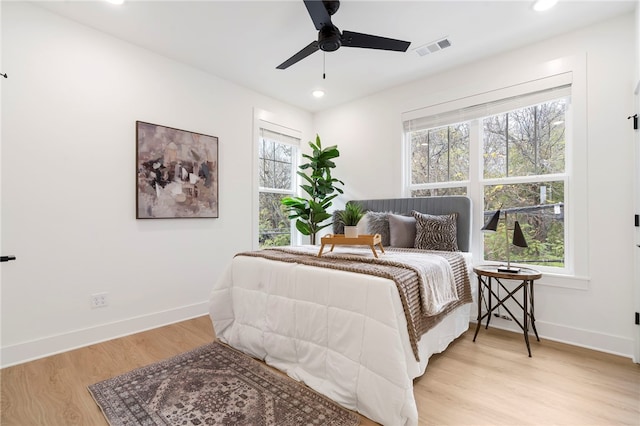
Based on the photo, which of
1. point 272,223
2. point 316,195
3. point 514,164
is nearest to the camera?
point 514,164

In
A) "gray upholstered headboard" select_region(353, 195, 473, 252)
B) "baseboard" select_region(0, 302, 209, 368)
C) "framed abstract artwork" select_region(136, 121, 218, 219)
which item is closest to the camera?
"baseboard" select_region(0, 302, 209, 368)

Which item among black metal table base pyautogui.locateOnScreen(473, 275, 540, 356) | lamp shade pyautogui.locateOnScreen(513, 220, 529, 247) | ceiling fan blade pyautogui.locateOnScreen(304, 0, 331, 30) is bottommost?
black metal table base pyautogui.locateOnScreen(473, 275, 540, 356)

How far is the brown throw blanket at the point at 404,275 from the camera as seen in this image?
1.63 meters

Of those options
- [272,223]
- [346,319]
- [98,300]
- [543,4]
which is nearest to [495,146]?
[543,4]

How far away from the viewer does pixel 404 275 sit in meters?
1.72

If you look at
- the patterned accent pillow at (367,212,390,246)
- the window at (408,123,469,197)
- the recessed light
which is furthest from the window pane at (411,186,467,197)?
the recessed light

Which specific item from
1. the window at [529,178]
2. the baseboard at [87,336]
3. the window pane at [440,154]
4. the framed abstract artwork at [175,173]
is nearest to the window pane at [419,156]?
the window pane at [440,154]

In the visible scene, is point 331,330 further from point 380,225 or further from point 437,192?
point 437,192

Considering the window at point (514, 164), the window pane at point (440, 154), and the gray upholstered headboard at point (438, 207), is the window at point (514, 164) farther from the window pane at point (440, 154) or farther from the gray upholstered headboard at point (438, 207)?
the gray upholstered headboard at point (438, 207)

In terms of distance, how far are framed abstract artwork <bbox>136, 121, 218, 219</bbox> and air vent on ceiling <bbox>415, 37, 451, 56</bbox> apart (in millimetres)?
2407

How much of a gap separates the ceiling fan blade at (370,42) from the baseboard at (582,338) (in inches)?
104

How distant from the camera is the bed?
4.96 ft

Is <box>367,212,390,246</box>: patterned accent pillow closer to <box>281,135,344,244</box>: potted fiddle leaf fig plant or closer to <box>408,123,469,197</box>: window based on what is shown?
<box>408,123,469,197</box>: window

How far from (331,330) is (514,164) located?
8.43 feet
